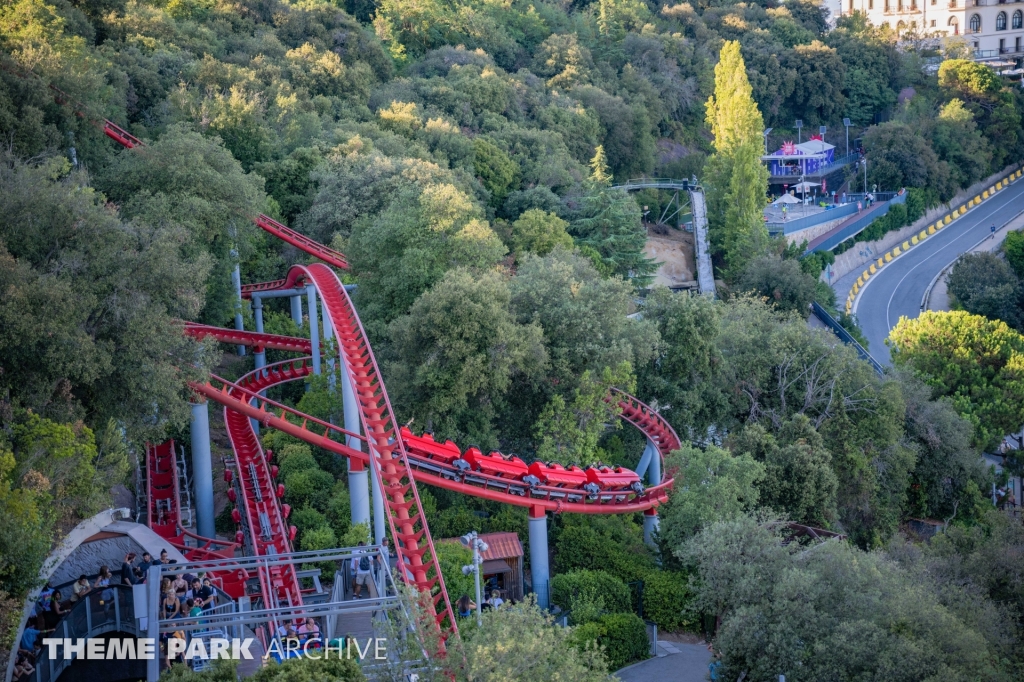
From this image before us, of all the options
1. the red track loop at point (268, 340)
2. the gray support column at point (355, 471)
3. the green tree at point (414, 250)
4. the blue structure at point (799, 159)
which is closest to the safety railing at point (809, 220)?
the blue structure at point (799, 159)

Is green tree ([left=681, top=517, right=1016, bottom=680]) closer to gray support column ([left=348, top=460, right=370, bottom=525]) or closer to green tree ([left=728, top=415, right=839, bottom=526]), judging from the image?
green tree ([left=728, top=415, right=839, bottom=526])

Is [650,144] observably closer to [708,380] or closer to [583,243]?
[583,243]

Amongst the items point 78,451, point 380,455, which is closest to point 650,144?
point 380,455

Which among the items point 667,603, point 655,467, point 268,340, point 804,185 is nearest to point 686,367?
point 655,467

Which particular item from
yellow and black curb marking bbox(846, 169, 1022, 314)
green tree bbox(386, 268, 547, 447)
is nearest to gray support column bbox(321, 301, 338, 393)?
green tree bbox(386, 268, 547, 447)

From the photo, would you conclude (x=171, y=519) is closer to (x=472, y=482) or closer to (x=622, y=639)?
(x=472, y=482)

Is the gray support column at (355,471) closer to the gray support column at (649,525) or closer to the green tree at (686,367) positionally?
the gray support column at (649,525)
